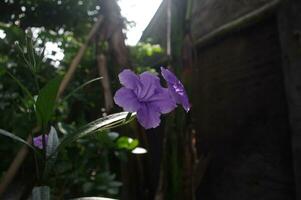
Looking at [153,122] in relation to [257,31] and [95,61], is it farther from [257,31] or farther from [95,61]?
[95,61]

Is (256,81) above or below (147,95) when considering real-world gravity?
above

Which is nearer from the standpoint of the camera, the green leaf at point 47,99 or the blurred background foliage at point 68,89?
the green leaf at point 47,99

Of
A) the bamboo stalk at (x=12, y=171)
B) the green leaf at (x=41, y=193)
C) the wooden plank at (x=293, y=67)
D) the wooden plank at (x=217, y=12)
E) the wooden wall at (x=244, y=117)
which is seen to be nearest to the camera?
the green leaf at (x=41, y=193)

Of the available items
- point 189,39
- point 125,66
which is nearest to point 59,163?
point 189,39

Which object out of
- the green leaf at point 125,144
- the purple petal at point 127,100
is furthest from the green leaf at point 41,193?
the green leaf at point 125,144

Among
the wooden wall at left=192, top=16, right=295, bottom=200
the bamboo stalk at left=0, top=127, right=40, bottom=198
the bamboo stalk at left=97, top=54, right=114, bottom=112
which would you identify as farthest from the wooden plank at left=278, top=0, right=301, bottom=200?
the bamboo stalk at left=0, top=127, right=40, bottom=198

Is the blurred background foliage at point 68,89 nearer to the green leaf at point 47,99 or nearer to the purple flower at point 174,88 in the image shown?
the green leaf at point 47,99

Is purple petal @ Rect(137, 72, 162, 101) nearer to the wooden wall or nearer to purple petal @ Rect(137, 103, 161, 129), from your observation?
purple petal @ Rect(137, 103, 161, 129)

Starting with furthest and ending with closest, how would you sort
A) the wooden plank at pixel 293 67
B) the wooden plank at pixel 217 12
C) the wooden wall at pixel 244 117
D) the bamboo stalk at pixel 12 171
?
1. the wooden plank at pixel 217 12
2. the wooden wall at pixel 244 117
3. the wooden plank at pixel 293 67
4. the bamboo stalk at pixel 12 171

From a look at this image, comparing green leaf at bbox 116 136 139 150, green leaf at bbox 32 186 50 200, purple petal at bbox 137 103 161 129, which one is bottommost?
green leaf at bbox 32 186 50 200
